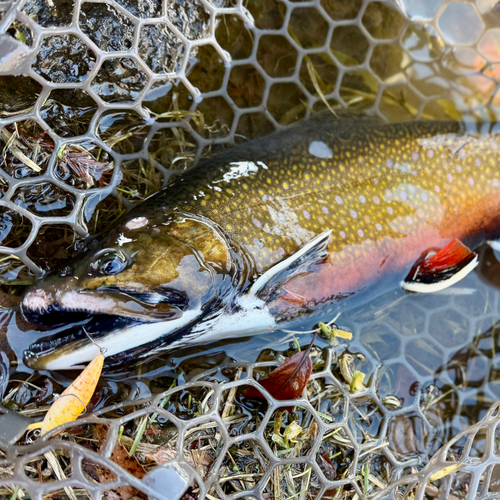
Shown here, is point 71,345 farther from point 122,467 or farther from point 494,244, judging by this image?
point 494,244

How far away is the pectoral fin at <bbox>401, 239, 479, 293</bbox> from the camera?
253cm

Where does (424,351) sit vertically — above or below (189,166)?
below

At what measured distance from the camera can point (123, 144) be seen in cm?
254

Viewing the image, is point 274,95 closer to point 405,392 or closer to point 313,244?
point 313,244

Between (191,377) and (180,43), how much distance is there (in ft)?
6.05

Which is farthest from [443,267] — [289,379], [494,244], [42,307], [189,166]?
[42,307]

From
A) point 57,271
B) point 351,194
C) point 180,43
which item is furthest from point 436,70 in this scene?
point 57,271

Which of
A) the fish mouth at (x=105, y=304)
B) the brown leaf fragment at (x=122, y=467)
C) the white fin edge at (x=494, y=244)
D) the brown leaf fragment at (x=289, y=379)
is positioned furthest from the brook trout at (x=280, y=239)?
the brown leaf fragment at (x=122, y=467)

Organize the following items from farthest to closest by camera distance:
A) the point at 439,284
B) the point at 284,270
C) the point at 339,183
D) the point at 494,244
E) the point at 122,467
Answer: the point at 494,244 → the point at 439,284 → the point at 339,183 → the point at 284,270 → the point at 122,467

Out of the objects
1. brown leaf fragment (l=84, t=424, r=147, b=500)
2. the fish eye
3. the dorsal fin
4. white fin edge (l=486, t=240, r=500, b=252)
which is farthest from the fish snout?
white fin edge (l=486, t=240, r=500, b=252)

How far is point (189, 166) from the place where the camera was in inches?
105

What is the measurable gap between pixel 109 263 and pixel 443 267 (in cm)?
175

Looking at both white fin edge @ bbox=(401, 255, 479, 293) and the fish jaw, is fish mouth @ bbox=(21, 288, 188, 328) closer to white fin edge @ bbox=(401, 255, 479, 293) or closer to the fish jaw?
the fish jaw

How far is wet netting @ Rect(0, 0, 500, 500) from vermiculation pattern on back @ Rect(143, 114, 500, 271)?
0.33 meters
